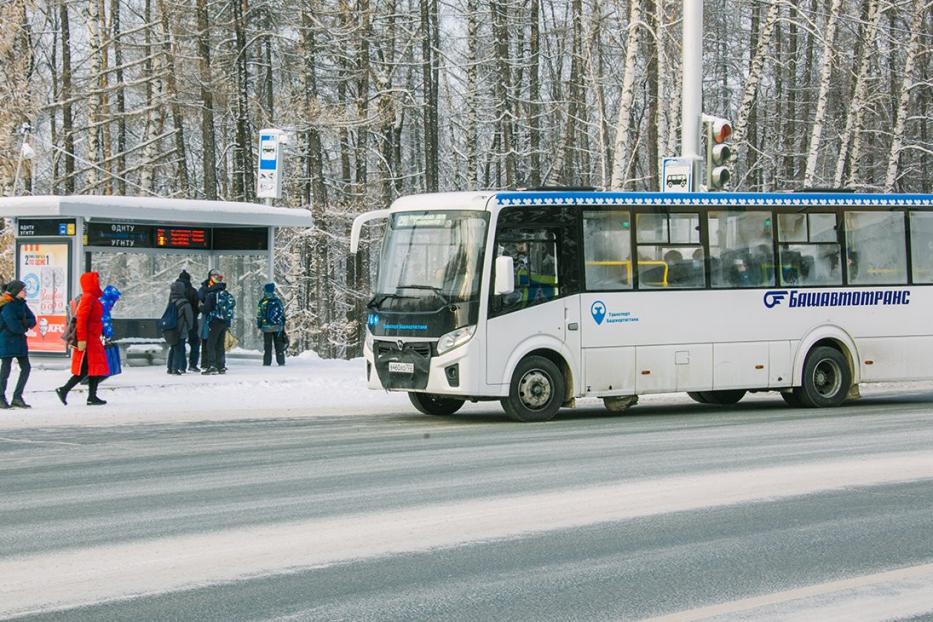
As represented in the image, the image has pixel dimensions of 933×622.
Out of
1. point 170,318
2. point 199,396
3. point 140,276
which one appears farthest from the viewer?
point 140,276

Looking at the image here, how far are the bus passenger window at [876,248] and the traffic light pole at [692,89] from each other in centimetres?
271

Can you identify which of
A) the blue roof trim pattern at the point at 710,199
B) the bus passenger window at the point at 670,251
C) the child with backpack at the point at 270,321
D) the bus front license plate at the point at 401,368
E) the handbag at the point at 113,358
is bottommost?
the bus front license plate at the point at 401,368

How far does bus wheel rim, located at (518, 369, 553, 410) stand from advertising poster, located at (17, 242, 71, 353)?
9.93m

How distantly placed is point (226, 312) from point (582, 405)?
6.83m

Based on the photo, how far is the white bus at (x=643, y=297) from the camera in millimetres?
16844

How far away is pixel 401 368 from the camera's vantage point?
17.1 metres

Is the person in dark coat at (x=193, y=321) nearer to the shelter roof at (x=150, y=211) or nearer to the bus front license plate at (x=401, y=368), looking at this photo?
the shelter roof at (x=150, y=211)

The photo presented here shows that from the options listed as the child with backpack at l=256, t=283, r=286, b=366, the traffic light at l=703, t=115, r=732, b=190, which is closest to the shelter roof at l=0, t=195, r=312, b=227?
the child with backpack at l=256, t=283, r=286, b=366

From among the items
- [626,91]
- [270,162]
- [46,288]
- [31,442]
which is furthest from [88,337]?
[626,91]

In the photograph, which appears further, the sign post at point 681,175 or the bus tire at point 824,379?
the sign post at point 681,175

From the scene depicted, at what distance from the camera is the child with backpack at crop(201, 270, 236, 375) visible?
2362 centimetres

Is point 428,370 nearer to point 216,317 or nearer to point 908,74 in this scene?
point 216,317

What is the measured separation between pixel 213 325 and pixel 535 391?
8608 millimetres

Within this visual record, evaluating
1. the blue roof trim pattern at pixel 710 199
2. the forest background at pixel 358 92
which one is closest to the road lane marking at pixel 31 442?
the blue roof trim pattern at pixel 710 199
